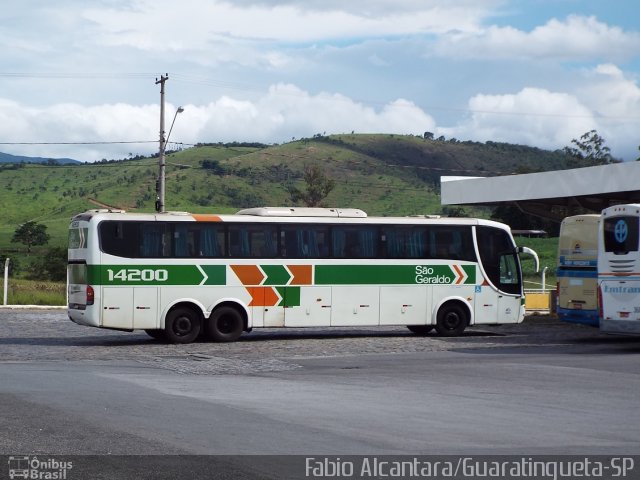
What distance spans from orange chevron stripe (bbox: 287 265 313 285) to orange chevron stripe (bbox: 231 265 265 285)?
78cm

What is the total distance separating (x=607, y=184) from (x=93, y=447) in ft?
97.8

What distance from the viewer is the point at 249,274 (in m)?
26.6

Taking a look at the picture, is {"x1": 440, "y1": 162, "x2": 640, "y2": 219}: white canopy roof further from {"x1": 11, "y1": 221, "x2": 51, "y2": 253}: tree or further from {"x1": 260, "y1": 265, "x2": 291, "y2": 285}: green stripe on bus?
{"x1": 11, "y1": 221, "x2": 51, "y2": 253}: tree

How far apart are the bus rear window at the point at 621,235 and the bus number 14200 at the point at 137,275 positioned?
395 inches

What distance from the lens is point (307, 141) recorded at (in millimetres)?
189875

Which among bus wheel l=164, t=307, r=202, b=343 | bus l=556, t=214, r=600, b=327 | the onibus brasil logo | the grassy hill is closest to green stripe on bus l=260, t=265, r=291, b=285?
bus wheel l=164, t=307, r=202, b=343

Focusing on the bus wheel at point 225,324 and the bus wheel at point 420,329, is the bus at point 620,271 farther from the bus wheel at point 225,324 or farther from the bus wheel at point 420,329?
the bus wheel at point 225,324

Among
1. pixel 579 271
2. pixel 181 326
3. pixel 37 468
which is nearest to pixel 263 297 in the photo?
pixel 181 326

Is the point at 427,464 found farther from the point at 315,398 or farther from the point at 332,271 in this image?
the point at 332,271

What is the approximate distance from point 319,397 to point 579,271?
14.4 m

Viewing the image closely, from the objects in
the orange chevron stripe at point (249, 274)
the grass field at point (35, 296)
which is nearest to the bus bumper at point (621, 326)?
the orange chevron stripe at point (249, 274)

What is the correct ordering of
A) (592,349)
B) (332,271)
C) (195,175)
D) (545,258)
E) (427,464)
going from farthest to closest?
(195,175) → (545,258) → (332,271) → (592,349) → (427,464)

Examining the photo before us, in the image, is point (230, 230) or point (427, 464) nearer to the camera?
point (427, 464)

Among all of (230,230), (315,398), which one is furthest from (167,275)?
(315,398)
